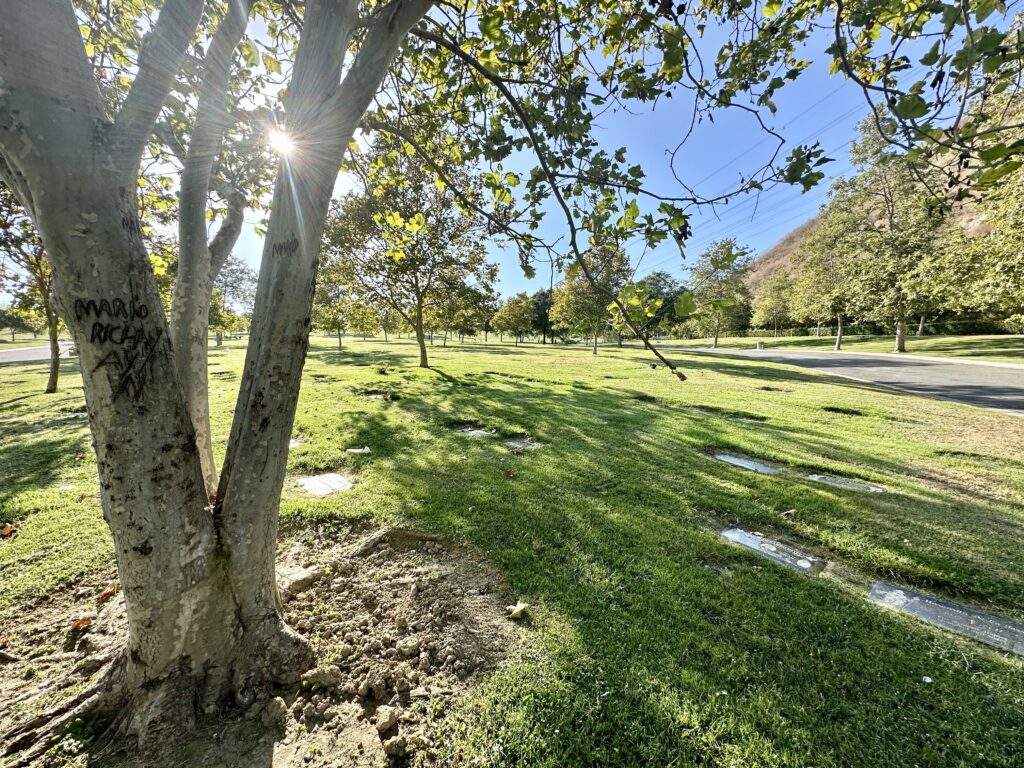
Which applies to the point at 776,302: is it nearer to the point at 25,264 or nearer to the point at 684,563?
the point at 684,563

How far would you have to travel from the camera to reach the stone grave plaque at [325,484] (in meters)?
3.99

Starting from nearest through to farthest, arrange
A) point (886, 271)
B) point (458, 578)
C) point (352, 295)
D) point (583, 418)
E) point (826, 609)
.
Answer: point (826, 609) < point (458, 578) < point (583, 418) < point (352, 295) < point (886, 271)

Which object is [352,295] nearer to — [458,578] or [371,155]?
[371,155]

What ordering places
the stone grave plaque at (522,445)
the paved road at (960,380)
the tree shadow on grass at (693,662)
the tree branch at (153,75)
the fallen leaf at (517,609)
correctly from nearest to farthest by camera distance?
1. the tree branch at (153,75)
2. the tree shadow on grass at (693,662)
3. the fallen leaf at (517,609)
4. the stone grave plaque at (522,445)
5. the paved road at (960,380)

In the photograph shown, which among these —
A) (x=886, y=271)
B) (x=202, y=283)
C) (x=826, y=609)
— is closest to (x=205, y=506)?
(x=202, y=283)

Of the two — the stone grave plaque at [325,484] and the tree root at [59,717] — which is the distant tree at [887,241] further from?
the tree root at [59,717]

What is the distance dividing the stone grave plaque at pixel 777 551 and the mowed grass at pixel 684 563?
0.13 m

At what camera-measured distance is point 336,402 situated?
27.0 feet

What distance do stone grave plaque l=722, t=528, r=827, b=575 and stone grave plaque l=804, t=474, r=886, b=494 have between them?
188 centimetres

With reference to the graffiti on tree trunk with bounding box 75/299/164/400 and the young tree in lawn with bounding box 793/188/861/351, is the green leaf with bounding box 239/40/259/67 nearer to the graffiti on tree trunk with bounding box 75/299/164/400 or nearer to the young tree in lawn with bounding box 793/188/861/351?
the graffiti on tree trunk with bounding box 75/299/164/400

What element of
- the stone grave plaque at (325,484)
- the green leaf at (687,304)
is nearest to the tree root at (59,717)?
the stone grave plaque at (325,484)

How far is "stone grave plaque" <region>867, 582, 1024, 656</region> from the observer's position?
228cm

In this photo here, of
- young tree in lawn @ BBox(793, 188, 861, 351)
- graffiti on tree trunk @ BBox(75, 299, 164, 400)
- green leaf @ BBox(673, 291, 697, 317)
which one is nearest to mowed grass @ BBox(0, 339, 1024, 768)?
green leaf @ BBox(673, 291, 697, 317)

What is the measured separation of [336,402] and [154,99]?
7325 millimetres
